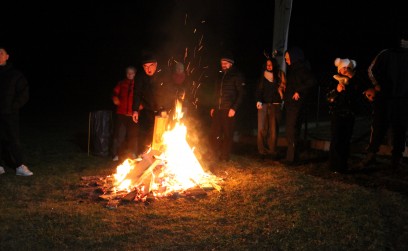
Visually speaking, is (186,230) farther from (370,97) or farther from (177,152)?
(370,97)

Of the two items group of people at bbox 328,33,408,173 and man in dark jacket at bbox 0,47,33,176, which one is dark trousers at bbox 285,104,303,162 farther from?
man in dark jacket at bbox 0,47,33,176

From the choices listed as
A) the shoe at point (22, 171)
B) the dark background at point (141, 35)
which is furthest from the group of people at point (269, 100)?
the dark background at point (141, 35)

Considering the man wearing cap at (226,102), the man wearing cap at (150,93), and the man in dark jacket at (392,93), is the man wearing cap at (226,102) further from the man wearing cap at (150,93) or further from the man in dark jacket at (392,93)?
the man in dark jacket at (392,93)

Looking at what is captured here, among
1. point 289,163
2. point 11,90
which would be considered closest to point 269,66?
point 289,163

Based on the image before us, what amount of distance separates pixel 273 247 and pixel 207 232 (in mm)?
782

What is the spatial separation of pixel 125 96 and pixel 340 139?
4.07 m

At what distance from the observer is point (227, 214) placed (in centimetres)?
558

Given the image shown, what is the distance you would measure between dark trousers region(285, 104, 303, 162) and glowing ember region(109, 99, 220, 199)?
2.02 m

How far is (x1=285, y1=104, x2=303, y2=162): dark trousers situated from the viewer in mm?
8406

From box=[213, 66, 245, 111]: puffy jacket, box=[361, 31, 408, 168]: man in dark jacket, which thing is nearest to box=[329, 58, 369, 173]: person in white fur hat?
box=[361, 31, 408, 168]: man in dark jacket

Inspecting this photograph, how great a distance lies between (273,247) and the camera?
4551mm

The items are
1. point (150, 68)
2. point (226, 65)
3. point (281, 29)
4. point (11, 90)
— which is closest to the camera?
point (11, 90)

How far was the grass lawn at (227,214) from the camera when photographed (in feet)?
15.2

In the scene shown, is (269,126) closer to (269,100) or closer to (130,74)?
(269,100)
